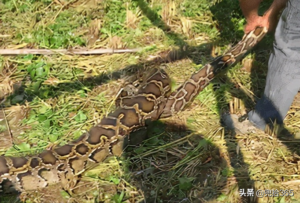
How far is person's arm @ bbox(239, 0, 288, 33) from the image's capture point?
4.28 meters

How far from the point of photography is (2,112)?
5.21 m

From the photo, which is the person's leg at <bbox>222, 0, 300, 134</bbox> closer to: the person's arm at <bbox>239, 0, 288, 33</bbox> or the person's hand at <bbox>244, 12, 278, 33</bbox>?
the person's arm at <bbox>239, 0, 288, 33</bbox>

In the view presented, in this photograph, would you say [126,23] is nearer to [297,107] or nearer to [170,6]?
[170,6]

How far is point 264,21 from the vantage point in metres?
→ 4.68

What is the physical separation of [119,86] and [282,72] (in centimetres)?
240

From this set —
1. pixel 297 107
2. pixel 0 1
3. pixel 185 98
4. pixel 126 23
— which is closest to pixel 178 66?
pixel 185 98

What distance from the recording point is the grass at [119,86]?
14.0 ft

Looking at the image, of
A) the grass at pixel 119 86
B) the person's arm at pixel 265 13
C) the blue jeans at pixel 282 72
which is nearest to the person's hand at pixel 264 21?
the person's arm at pixel 265 13

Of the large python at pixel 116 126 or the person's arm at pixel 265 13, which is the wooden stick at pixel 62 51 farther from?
the person's arm at pixel 265 13

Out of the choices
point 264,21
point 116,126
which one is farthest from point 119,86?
point 264,21

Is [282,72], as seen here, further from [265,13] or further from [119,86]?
[119,86]

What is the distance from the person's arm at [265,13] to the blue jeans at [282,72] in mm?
389

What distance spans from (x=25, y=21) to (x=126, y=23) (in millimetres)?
1785

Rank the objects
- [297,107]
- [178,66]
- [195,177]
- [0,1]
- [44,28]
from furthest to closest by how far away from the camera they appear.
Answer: [0,1] → [44,28] → [178,66] → [297,107] → [195,177]
